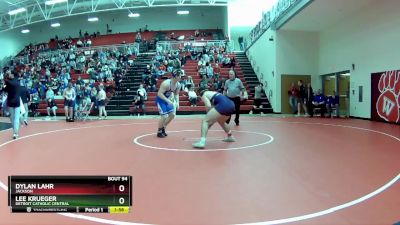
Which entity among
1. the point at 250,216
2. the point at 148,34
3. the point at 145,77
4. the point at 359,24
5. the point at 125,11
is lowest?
the point at 250,216

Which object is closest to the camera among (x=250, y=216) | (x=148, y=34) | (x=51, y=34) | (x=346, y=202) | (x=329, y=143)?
(x=250, y=216)

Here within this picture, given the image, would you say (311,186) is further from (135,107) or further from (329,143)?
(135,107)

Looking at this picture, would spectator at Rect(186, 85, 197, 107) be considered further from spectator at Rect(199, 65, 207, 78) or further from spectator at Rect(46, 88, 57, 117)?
spectator at Rect(46, 88, 57, 117)

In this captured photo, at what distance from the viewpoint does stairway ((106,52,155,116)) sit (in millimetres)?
20016

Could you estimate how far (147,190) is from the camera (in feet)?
13.5

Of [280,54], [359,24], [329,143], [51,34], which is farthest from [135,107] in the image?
[51,34]

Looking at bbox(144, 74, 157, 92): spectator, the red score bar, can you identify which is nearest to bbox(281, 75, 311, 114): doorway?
bbox(144, 74, 157, 92): spectator

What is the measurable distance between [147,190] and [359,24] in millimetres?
13605

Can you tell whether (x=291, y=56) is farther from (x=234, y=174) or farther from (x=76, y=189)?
(x=76, y=189)

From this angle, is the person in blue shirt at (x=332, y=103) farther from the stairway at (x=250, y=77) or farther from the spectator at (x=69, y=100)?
the spectator at (x=69, y=100)
